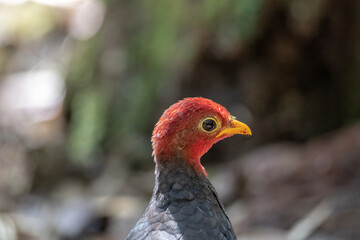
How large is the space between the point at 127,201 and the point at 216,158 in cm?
185

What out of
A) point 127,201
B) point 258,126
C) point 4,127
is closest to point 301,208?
point 258,126

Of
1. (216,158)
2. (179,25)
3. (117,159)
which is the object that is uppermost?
(179,25)

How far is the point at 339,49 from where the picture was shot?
22.8 ft

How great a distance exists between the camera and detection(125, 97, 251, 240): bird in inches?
108

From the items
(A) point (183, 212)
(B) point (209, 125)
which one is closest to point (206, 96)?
(B) point (209, 125)

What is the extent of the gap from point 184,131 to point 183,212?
0.47 m

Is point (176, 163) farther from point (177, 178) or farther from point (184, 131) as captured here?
point (184, 131)

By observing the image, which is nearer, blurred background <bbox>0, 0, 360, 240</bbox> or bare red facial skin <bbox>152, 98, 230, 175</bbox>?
bare red facial skin <bbox>152, 98, 230, 175</bbox>

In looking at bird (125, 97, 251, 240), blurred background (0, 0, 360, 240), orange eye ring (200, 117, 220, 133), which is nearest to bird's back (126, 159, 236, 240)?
bird (125, 97, 251, 240)

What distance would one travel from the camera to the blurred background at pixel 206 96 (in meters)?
5.64

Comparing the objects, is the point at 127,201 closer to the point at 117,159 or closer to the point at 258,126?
the point at 117,159

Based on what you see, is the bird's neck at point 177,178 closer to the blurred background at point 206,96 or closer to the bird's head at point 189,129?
the bird's head at point 189,129

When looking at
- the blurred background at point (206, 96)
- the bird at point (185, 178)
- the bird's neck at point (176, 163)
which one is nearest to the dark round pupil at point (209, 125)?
the bird at point (185, 178)

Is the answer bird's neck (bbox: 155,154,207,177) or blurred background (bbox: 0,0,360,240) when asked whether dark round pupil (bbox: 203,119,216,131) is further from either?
blurred background (bbox: 0,0,360,240)
